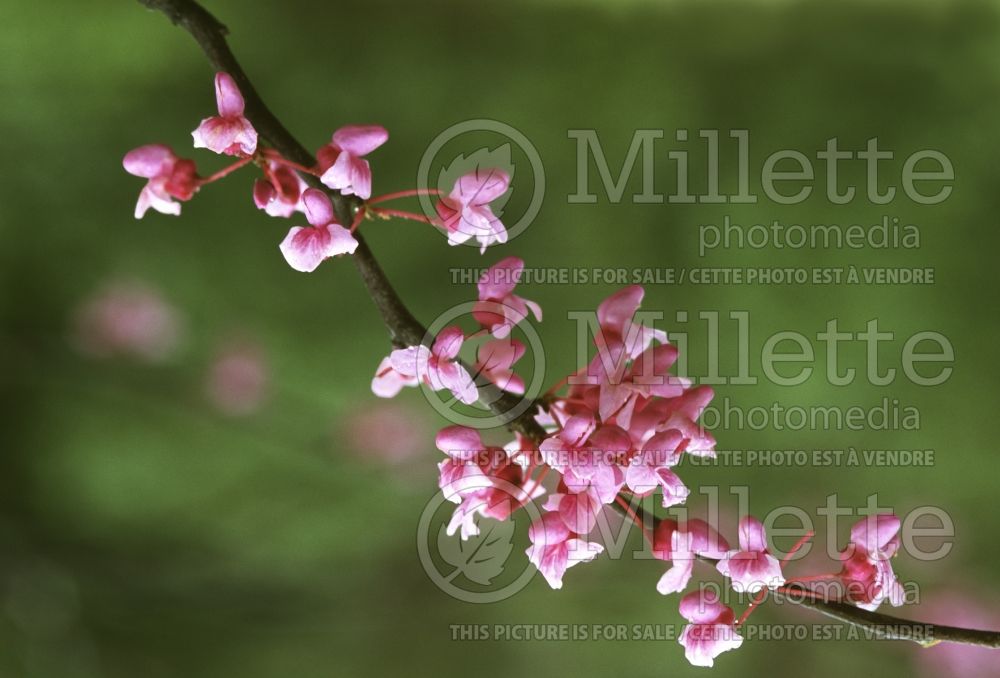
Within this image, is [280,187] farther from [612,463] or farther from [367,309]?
[367,309]

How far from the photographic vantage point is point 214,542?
1206 millimetres

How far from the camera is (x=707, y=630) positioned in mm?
463

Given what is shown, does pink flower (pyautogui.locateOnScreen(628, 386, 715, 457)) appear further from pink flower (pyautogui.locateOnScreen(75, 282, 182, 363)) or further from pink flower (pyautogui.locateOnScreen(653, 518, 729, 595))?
pink flower (pyautogui.locateOnScreen(75, 282, 182, 363))

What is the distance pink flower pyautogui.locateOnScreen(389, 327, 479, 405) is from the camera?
0.44m

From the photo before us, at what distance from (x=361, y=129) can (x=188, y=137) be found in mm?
673

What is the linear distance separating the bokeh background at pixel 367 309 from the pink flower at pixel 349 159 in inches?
23.9

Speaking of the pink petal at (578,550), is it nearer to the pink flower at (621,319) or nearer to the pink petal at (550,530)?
the pink petal at (550,530)

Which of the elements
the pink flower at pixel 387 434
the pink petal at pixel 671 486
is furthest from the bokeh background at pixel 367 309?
the pink petal at pixel 671 486

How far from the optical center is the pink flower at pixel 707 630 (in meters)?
0.46

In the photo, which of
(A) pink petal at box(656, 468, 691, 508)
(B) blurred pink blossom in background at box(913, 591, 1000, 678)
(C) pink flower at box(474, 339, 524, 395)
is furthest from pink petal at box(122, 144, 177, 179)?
(B) blurred pink blossom in background at box(913, 591, 1000, 678)

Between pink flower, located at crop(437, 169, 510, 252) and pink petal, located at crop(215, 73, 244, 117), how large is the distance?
4.8 inches

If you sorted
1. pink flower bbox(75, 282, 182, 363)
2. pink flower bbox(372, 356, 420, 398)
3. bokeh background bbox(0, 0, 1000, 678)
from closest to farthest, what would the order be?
pink flower bbox(372, 356, 420, 398) → bokeh background bbox(0, 0, 1000, 678) → pink flower bbox(75, 282, 182, 363)

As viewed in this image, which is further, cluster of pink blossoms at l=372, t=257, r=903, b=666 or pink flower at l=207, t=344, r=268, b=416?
pink flower at l=207, t=344, r=268, b=416

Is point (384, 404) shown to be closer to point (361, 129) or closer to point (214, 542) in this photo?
point (214, 542)
